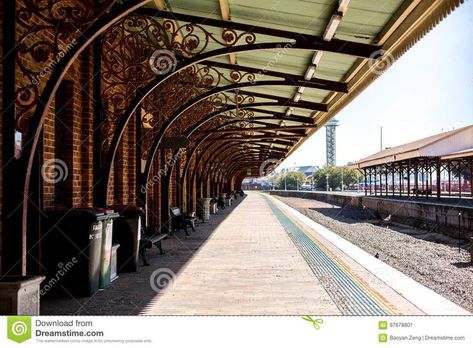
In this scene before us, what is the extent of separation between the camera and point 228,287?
19.6ft

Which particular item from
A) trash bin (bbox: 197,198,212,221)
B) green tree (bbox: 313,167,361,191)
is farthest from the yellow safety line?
green tree (bbox: 313,167,361,191)

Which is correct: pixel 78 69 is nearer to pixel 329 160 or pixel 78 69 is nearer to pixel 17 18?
pixel 17 18

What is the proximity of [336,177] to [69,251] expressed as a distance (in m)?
91.2

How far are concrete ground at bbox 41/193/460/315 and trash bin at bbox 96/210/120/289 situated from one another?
0.14m

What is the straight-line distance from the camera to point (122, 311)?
4863 mm

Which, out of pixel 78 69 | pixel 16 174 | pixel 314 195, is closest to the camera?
pixel 16 174

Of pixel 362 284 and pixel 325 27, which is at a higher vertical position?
pixel 325 27

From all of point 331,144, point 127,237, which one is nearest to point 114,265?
point 127,237

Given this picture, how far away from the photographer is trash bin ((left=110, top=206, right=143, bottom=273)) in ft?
22.6

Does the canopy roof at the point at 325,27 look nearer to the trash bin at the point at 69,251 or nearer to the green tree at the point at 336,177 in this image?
Answer: the trash bin at the point at 69,251

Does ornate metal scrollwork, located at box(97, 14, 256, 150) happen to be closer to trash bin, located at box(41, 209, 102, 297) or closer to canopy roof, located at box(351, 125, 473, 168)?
trash bin, located at box(41, 209, 102, 297)

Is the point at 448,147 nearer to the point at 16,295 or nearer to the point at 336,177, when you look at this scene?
the point at 16,295
